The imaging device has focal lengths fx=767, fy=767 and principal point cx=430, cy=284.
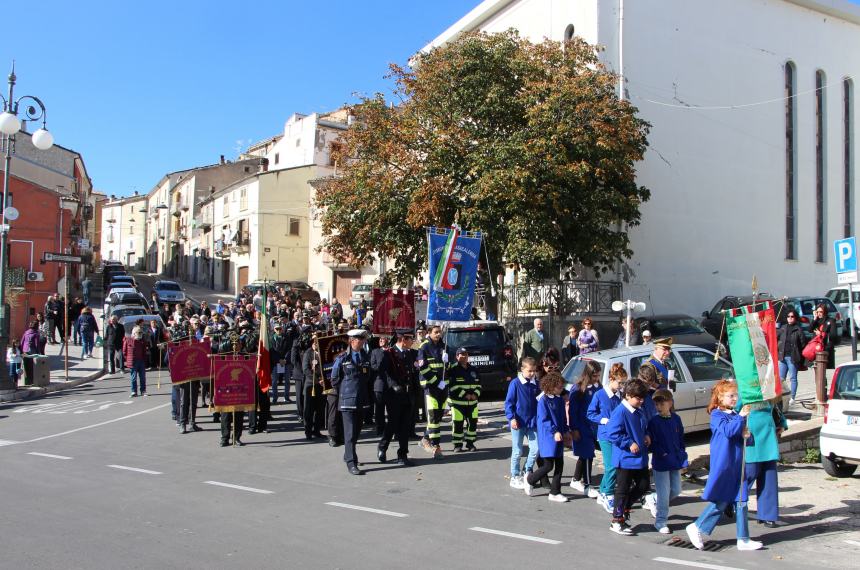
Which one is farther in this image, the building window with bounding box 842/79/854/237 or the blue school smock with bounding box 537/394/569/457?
the building window with bounding box 842/79/854/237

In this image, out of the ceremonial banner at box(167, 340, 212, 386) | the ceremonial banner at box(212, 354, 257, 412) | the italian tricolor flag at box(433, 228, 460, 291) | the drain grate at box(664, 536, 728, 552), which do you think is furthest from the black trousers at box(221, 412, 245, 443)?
the drain grate at box(664, 536, 728, 552)

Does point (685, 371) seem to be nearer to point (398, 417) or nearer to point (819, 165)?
point (398, 417)

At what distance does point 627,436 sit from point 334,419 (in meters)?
5.31

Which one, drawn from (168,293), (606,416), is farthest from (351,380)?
(168,293)

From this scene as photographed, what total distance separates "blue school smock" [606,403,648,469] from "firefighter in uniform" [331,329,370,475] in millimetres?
3873

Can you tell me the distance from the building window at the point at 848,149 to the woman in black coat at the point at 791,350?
20.9 m

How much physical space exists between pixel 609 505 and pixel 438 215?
44.0 feet

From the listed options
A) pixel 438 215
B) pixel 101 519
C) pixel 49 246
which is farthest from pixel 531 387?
pixel 49 246

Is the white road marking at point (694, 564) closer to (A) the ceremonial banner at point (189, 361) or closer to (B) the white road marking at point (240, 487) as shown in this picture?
(B) the white road marking at point (240, 487)

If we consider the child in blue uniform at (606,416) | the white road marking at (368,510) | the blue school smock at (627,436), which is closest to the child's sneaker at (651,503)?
the child in blue uniform at (606,416)

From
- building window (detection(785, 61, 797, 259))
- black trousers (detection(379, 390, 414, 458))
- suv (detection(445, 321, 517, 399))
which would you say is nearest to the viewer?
black trousers (detection(379, 390, 414, 458))

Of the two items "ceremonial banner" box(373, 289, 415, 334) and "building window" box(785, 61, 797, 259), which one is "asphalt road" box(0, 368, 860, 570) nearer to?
"ceremonial banner" box(373, 289, 415, 334)

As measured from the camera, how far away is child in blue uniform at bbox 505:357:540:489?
30.6ft

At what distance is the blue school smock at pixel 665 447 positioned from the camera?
25.1 ft
